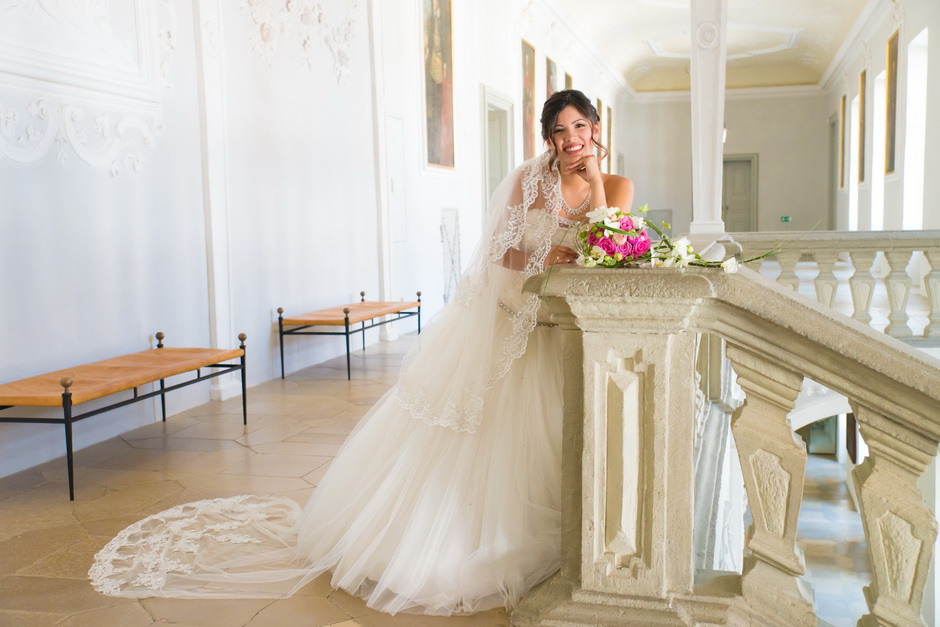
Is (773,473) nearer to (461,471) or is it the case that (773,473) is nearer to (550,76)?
(461,471)

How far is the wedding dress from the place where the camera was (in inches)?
103

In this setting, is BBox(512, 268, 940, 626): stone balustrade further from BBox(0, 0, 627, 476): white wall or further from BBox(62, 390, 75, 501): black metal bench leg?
BBox(0, 0, 627, 476): white wall

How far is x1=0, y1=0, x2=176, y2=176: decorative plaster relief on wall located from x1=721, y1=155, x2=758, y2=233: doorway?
21.9 metres

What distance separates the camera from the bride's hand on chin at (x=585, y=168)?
3016 millimetres

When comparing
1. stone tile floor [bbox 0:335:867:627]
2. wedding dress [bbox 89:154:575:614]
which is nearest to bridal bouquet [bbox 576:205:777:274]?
wedding dress [bbox 89:154:575:614]

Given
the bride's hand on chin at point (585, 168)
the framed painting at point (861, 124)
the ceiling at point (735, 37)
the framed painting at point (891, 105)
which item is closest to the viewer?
the bride's hand on chin at point (585, 168)

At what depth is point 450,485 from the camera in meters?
2.77

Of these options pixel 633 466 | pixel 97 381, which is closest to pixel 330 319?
pixel 97 381

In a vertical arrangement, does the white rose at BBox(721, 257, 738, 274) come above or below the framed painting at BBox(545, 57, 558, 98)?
below

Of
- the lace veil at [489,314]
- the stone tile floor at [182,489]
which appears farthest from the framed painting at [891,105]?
the lace veil at [489,314]

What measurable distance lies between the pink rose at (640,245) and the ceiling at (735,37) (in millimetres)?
14783

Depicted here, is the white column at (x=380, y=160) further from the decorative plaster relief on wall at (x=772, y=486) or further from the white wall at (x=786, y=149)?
the white wall at (x=786, y=149)

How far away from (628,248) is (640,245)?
42 millimetres

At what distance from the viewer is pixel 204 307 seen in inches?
244
